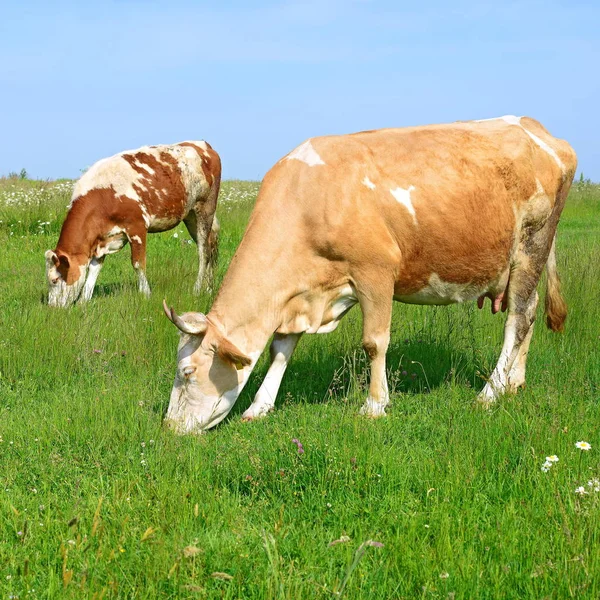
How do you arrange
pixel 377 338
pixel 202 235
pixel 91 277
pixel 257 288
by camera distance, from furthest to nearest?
1. pixel 202 235
2. pixel 91 277
3. pixel 377 338
4. pixel 257 288

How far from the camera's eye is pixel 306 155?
6242mm

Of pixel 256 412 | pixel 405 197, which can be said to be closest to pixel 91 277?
pixel 256 412

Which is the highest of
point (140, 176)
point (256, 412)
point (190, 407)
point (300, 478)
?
point (140, 176)

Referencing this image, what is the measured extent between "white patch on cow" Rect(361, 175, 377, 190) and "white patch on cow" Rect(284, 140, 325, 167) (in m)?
0.35

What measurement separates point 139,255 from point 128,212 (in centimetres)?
72

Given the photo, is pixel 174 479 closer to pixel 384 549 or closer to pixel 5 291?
pixel 384 549

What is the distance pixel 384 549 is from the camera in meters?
3.92

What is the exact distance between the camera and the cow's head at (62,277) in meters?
11.3

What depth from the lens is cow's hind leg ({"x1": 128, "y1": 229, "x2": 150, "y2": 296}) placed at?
37.9 feet

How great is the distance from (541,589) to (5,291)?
981 cm

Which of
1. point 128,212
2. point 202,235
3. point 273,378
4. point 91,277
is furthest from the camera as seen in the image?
point 202,235

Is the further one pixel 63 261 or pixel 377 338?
pixel 63 261

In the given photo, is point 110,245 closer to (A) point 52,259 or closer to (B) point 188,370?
(A) point 52,259

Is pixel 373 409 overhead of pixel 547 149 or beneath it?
beneath
